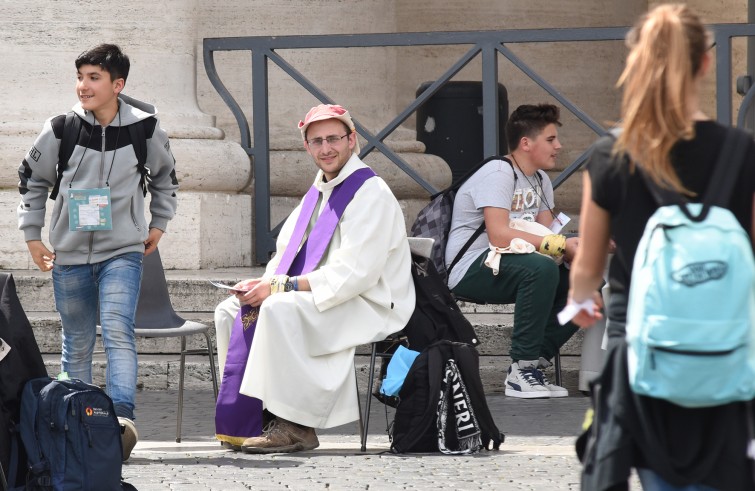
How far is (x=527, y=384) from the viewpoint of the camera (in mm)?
7016

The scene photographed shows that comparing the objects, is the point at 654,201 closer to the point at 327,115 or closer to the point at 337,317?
the point at 337,317

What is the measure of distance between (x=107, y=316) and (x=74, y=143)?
0.66m

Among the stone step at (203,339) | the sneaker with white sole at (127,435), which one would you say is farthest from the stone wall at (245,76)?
the sneaker with white sole at (127,435)

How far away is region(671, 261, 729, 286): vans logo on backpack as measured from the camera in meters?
2.82

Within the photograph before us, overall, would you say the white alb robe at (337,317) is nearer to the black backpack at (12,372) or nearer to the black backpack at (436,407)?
the black backpack at (436,407)

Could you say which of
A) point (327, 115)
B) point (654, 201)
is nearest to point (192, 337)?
point (327, 115)

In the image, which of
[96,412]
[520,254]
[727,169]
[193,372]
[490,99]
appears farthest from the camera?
[490,99]

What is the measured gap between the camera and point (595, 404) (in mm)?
3025

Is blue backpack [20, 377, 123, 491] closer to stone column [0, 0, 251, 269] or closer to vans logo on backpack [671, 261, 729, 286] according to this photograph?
vans logo on backpack [671, 261, 729, 286]

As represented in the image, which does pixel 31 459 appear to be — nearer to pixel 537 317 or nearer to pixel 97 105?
pixel 97 105

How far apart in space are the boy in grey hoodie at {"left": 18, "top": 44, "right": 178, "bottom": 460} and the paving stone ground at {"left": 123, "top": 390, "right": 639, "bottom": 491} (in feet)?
1.38

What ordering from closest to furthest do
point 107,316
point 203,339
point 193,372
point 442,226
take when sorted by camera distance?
point 107,316 → point 442,226 → point 193,372 → point 203,339

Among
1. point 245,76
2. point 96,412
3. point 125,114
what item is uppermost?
point 245,76

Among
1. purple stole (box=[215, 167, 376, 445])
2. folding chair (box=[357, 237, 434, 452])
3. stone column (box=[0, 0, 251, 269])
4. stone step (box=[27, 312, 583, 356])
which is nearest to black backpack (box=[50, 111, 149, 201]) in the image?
purple stole (box=[215, 167, 376, 445])
